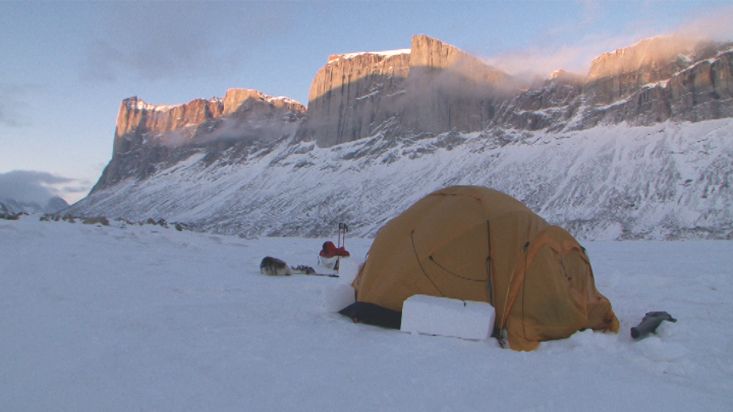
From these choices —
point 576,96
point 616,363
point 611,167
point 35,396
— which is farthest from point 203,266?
point 576,96

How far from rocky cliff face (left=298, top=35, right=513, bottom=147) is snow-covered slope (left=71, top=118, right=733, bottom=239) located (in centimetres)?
721

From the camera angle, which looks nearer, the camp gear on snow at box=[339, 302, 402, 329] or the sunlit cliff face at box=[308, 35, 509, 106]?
the camp gear on snow at box=[339, 302, 402, 329]

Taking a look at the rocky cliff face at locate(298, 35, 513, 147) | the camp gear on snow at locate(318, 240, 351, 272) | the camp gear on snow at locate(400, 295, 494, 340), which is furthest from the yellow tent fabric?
the rocky cliff face at locate(298, 35, 513, 147)

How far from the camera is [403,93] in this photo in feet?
479

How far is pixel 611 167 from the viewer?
8119 centimetres

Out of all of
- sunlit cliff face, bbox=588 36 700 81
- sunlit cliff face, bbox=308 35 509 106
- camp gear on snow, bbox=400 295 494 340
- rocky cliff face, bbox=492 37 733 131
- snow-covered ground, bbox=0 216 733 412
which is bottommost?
snow-covered ground, bbox=0 216 733 412

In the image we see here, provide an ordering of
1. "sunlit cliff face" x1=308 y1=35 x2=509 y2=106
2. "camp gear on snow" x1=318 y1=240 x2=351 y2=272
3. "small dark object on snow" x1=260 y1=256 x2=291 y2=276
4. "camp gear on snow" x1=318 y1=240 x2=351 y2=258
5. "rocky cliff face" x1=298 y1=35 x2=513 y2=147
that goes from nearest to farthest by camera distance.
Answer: "small dark object on snow" x1=260 y1=256 x2=291 y2=276 → "camp gear on snow" x1=318 y1=240 x2=351 y2=272 → "camp gear on snow" x1=318 y1=240 x2=351 y2=258 → "rocky cliff face" x1=298 y1=35 x2=513 y2=147 → "sunlit cliff face" x1=308 y1=35 x2=509 y2=106

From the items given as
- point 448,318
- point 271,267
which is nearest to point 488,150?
point 271,267

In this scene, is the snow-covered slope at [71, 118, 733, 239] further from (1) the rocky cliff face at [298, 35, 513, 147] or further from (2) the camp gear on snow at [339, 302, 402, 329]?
(2) the camp gear on snow at [339, 302, 402, 329]

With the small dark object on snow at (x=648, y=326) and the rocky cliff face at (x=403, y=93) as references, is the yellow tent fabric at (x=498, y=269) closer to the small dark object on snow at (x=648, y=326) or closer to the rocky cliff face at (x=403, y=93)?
the small dark object on snow at (x=648, y=326)

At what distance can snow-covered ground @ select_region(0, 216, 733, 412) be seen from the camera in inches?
165

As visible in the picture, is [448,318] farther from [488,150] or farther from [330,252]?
[488,150]

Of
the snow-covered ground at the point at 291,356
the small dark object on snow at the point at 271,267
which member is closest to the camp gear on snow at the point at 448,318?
the snow-covered ground at the point at 291,356

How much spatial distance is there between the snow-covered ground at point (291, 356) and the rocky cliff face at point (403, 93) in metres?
123
